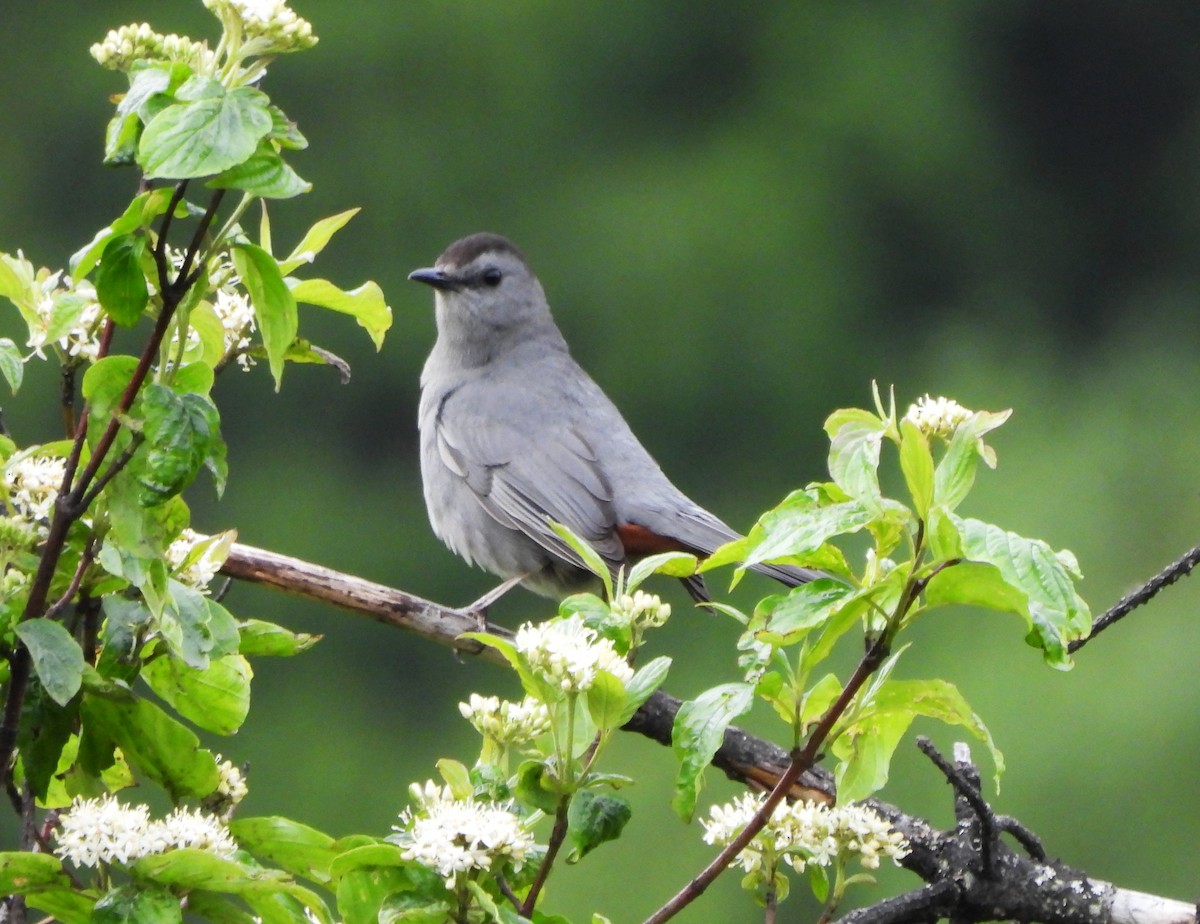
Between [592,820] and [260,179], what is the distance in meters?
0.51

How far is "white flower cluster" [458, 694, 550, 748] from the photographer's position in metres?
1.39

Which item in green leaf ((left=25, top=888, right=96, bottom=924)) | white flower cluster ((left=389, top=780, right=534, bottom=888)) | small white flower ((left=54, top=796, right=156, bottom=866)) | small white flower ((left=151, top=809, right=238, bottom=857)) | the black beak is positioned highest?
the black beak

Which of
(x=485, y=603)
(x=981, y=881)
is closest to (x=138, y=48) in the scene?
(x=981, y=881)

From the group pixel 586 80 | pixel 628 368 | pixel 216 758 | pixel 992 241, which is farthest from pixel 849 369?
pixel 216 758

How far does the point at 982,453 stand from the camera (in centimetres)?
135

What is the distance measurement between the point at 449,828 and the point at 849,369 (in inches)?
542

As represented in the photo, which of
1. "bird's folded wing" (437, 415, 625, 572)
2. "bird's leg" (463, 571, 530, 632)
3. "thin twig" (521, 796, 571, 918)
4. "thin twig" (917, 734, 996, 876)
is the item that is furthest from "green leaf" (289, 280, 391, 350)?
"bird's folded wing" (437, 415, 625, 572)

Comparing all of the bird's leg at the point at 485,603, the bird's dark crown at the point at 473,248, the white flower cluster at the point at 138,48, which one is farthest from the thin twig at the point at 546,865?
the bird's dark crown at the point at 473,248

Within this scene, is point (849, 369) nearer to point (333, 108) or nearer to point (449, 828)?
point (333, 108)

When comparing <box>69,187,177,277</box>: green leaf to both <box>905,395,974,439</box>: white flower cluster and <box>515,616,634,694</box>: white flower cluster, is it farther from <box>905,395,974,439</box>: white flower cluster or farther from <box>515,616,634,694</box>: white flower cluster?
<box>905,395,974,439</box>: white flower cluster

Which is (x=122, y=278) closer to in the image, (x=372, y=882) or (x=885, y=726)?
(x=372, y=882)

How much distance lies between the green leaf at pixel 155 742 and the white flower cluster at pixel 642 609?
35 cm

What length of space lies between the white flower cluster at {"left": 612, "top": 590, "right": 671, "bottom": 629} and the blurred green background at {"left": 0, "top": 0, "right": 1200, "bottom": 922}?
28.5 feet

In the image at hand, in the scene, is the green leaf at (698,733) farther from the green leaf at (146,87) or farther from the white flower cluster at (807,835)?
the green leaf at (146,87)
